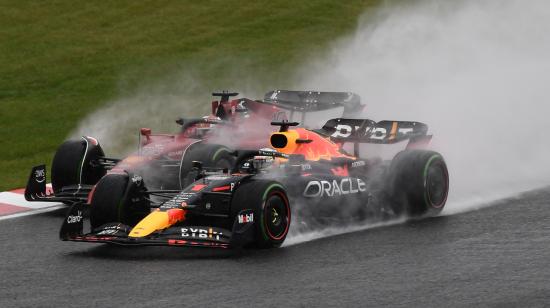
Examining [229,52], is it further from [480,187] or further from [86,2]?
[480,187]

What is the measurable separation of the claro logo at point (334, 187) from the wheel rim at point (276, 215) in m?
0.75

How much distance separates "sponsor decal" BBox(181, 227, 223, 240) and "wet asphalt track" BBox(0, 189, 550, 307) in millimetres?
210

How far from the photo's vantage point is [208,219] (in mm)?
12422

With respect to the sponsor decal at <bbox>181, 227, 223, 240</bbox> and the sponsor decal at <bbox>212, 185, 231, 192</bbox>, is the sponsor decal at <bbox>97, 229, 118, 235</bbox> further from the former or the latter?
the sponsor decal at <bbox>212, 185, 231, 192</bbox>

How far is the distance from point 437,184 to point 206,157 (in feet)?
10.0

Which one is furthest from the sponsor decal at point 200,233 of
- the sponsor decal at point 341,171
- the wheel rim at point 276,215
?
the sponsor decal at point 341,171

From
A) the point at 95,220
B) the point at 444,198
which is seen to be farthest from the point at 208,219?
the point at 444,198

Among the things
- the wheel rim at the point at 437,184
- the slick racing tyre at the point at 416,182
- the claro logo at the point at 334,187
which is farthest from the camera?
the wheel rim at the point at 437,184

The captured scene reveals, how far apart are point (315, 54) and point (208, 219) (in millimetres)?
17686

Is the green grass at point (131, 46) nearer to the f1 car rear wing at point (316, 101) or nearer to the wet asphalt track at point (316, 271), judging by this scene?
the f1 car rear wing at point (316, 101)

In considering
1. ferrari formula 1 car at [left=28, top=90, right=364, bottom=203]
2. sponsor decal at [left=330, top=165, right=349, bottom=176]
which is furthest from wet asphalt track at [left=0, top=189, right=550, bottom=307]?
ferrari formula 1 car at [left=28, top=90, right=364, bottom=203]

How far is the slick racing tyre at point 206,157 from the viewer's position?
50.3 ft

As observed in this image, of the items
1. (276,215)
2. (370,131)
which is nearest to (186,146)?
(370,131)

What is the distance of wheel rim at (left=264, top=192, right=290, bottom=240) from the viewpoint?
12.1m
